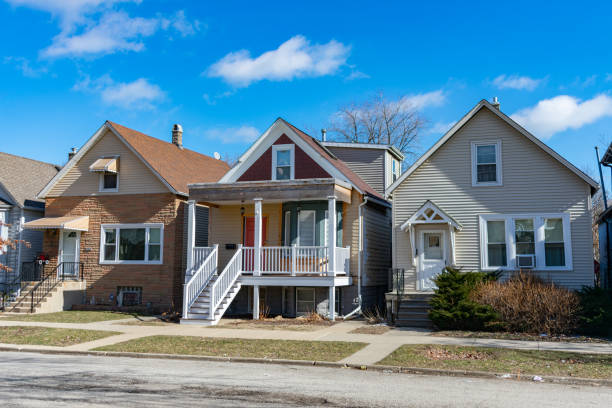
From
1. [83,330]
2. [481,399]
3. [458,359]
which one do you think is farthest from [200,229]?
[481,399]

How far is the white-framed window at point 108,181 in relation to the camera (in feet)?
78.6

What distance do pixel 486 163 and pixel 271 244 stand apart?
8411 mm

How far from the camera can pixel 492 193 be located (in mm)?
19484

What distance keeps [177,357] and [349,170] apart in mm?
14113

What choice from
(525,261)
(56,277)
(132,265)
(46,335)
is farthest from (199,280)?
(525,261)

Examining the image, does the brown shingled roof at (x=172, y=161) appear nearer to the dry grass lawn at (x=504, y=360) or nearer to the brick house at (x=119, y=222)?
the brick house at (x=119, y=222)

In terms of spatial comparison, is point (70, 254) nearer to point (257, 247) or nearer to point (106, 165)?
point (106, 165)

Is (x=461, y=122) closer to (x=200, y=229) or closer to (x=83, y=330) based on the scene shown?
(x=200, y=229)

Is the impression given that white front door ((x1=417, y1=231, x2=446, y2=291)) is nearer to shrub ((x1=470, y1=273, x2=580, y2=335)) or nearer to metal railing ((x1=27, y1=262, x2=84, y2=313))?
shrub ((x1=470, y1=273, x2=580, y2=335))

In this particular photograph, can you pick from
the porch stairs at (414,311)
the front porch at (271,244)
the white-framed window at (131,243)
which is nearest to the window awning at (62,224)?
the white-framed window at (131,243)

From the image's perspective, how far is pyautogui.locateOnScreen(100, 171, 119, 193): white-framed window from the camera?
2397 cm

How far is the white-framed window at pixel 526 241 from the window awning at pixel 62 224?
15502 mm

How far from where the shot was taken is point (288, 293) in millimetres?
21500

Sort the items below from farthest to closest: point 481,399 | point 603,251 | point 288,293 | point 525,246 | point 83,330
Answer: point 603,251 < point 288,293 < point 525,246 < point 83,330 < point 481,399
